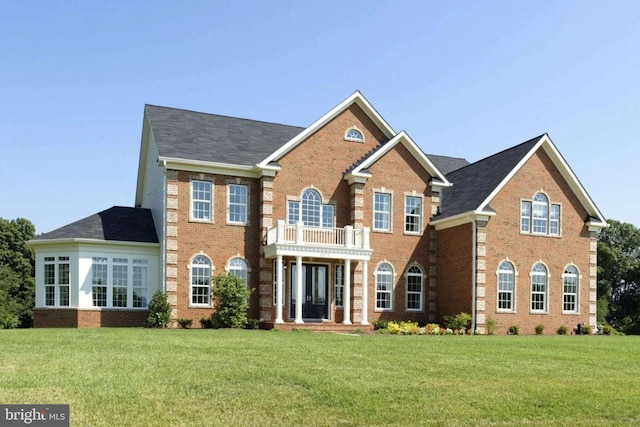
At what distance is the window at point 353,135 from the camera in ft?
102

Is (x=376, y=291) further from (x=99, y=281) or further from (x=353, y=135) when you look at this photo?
(x=99, y=281)

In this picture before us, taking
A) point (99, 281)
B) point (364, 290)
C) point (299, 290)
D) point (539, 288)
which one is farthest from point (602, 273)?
point (99, 281)

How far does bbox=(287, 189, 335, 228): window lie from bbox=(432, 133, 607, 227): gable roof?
531 centimetres

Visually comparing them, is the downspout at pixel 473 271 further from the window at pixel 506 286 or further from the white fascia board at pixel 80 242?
the white fascia board at pixel 80 242

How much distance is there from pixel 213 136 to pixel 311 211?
5683mm

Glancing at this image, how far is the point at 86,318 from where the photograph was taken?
89.6 feet

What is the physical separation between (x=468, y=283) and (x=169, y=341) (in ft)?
53.8

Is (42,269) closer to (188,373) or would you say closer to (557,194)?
(188,373)

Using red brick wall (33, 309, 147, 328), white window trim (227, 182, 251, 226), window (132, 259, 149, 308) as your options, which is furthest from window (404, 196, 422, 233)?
red brick wall (33, 309, 147, 328)

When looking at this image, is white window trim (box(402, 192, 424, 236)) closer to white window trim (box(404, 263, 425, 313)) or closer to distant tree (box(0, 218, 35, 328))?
white window trim (box(404, 263, 425, 313))

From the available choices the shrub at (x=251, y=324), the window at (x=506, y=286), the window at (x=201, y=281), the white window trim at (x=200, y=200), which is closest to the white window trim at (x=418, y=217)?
the window at (x=506, y=286)

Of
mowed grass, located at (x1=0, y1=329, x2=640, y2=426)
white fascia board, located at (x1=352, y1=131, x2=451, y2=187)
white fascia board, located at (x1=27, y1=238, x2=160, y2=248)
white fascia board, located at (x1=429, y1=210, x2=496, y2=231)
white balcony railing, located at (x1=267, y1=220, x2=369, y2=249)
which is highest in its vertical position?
white fascia board, located at (x1=352, y1=131, x2=451, y2=187)

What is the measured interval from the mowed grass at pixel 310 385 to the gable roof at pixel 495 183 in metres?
14.4

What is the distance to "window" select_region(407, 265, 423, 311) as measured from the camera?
31.7m
